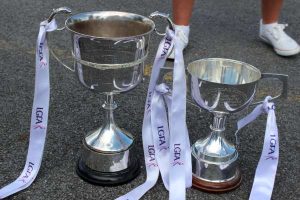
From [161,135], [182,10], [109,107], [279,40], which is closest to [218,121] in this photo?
[161,135]

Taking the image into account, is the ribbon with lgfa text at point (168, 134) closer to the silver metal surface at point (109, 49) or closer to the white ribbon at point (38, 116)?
the silver metal surface at point (109, 49)

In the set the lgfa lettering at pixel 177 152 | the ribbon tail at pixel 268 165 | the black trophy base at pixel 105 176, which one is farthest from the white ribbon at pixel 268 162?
the black trophy base at pixel 105 176

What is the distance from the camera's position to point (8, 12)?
2898 millimetres

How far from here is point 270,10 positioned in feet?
8.06

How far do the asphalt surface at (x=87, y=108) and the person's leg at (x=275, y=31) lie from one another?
5 cm

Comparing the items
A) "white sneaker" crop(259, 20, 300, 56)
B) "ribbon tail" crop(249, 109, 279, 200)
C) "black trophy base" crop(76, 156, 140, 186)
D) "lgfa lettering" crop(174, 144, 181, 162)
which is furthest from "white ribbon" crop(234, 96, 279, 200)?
"white sneaker" crop(259, 20, 300, 56)

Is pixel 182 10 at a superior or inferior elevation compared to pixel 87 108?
superior

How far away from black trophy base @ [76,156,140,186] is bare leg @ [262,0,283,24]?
53.0 inches

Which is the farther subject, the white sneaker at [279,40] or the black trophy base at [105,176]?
the white sneaker at [279,40]

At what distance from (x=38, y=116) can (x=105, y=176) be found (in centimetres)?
25

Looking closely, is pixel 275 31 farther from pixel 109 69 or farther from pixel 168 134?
pixel 109 69

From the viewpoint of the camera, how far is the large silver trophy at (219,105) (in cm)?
132

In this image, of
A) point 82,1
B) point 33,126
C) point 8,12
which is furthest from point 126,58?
point 82,1

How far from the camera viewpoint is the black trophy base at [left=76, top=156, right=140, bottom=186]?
1.39 m
